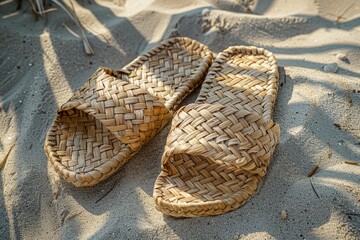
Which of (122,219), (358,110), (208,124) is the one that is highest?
(208,124)

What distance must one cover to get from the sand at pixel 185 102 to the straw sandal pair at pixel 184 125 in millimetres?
79

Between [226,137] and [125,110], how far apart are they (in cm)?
44

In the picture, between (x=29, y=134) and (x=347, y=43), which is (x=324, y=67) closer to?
(x=347, y=43)

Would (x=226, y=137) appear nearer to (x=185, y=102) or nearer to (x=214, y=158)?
(x=214, y=158)

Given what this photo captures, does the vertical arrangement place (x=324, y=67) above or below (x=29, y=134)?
above

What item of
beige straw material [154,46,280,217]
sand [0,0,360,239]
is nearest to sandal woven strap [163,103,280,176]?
beige straw material [154,46,280,217]

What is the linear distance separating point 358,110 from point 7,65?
1.75 meters

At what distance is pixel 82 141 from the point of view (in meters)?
1.77

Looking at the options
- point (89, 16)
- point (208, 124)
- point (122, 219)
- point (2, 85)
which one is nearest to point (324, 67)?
point (208, 124)

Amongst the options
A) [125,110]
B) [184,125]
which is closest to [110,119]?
[125,110]

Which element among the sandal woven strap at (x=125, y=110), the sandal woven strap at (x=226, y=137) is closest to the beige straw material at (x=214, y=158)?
the sandal woven strap at (x=226, y=137)

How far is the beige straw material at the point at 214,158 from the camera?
Answer: 4.68 ft

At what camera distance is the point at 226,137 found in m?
1.46

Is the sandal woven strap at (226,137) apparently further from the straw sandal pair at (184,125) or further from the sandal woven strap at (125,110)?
the sandal woven strap at (125,110)
